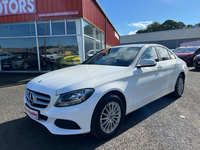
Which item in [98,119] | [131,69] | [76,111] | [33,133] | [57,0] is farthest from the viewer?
[57,0]

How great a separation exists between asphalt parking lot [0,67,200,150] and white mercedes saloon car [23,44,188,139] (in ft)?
0.95

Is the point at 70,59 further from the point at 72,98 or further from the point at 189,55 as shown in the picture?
the point at 189,55

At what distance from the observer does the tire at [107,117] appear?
215cm

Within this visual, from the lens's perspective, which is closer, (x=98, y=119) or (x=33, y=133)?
(x=98, y=119)

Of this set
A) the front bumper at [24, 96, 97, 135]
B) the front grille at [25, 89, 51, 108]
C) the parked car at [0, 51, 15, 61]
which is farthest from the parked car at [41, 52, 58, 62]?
the front bumper at [24, 96, 97, 135]

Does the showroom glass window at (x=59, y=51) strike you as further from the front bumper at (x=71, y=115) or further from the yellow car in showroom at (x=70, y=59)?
the front bumper at (x=71, y=115)

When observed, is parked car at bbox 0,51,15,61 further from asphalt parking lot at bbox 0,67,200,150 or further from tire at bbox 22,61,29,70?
asphalt parking lot at bbox 0,67,200,150

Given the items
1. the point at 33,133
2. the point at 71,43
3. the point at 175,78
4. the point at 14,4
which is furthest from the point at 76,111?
the point at 14,4

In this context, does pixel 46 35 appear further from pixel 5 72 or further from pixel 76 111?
pixel 76 111

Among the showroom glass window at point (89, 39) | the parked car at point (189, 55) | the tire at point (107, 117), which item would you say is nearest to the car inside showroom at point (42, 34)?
the showroom glass window at point (89, 39)

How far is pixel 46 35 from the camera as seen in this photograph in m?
8.85

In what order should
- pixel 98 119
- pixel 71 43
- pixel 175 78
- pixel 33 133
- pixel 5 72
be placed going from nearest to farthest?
pixel 98 119, pixel 33 133, pixel 175 78, pixel 71 43, pixel 5 72

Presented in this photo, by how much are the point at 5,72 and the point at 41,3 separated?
16.8 ft

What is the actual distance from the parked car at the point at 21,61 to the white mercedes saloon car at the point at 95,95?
24.5 feet
